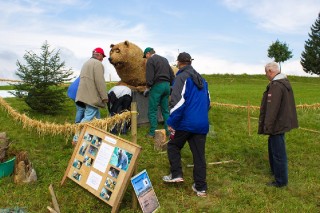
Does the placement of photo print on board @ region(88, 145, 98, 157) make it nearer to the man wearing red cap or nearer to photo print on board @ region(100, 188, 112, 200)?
photo print on board @ region(100, 188, 112, 200)

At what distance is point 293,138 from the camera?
9.26 meters

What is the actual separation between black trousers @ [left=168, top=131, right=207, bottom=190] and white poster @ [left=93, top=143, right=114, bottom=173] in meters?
1.02

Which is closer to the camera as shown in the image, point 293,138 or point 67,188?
point 67,188

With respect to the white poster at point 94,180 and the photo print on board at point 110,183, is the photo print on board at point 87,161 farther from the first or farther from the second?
the photo print on board at point 110,183

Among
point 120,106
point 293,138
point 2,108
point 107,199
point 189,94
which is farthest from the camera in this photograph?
point 2,108

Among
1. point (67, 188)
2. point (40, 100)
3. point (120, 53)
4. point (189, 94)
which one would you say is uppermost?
point (120, 53)

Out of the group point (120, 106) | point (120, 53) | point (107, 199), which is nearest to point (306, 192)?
point (107, 199)

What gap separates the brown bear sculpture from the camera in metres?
8.88

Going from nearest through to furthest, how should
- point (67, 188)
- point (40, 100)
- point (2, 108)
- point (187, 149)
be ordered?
point (67, 188) < point (187, 149) < point (40, 100) < point (2, 108)

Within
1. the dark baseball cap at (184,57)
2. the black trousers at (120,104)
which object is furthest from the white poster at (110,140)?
the black trousers at (120,104)

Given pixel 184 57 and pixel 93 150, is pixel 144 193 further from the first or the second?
pixel 184 57

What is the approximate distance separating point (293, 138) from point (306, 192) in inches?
152

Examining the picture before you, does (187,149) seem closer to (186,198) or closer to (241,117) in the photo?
(186,198)

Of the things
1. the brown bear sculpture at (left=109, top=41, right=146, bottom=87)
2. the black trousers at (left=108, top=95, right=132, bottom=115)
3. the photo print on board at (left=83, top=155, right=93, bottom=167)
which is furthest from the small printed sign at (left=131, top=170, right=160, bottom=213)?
the brown bear sculpture at (left=109, top=41, right=146, bottom=87)
